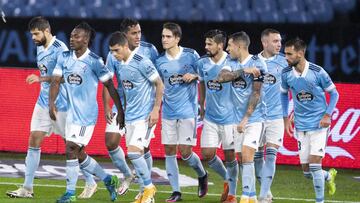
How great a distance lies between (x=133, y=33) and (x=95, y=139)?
4608 mm

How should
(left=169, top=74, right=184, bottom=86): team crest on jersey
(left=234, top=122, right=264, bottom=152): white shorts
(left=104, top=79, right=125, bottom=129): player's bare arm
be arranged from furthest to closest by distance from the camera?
(left=169, top=74, right=184, bottom=86): team crest on jersey → (left=104, top=79, right=125, bottom=129): player's bare arm → (left=234, top=122, right=264, bottom=152): white shorts

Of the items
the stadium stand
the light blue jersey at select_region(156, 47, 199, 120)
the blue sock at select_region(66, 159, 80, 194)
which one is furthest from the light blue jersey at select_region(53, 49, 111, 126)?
the stadium stand

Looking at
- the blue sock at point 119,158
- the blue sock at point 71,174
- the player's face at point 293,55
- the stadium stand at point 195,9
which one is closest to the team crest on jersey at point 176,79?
the blue sock at point 119,158

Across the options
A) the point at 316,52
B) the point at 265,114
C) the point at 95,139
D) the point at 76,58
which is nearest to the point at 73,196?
the point at 76,58

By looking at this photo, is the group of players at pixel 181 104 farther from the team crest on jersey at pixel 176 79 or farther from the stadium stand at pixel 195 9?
the stadium stand at pixel 195 9

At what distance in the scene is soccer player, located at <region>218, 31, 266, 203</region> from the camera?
1280 cm

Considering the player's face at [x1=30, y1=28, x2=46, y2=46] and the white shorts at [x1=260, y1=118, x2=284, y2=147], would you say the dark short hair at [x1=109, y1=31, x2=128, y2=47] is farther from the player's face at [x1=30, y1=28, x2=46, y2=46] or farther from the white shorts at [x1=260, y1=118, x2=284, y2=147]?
the white shorts at [x1=260, y1=118, x2=284, y2=147]

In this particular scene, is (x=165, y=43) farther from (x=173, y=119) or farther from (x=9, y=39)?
(x=9, y=39)

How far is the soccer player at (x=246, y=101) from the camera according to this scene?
1280 cm

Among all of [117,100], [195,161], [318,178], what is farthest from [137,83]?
[318,178]

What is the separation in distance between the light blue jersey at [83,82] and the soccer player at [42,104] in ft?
2.06

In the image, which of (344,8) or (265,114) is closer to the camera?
(265,114)

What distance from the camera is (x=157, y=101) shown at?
12836 millimetres

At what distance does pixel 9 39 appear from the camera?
67.3 ft
